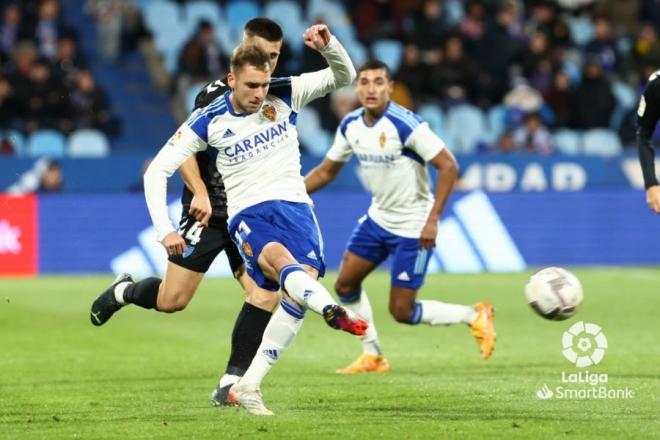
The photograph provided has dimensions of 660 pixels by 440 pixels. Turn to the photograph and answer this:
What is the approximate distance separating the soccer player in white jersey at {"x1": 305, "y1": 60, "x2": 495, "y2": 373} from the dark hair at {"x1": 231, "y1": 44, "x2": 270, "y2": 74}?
8.76 feet

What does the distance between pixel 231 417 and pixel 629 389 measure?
106 inches

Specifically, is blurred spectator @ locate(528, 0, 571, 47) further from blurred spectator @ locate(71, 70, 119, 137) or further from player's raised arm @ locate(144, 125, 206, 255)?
player's raised arm @ locate(144, 125, 206, 255)

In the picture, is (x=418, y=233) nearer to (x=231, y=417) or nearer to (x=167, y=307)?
(x=167, y=307)

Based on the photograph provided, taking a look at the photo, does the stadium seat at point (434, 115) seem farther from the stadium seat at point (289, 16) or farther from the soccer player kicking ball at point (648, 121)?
the soccer player kicking ball at point (648, 121)

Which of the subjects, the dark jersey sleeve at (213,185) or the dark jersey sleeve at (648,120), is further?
the dark jersey sleeve at (213,185)

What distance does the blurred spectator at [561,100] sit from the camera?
24.0 m

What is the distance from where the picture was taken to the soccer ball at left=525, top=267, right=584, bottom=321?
9039 millimetres

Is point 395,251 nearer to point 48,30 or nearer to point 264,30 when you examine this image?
point 264,30

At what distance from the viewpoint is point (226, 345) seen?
12.4m

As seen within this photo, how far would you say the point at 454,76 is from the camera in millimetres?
23609

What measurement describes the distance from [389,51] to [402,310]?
14.3m

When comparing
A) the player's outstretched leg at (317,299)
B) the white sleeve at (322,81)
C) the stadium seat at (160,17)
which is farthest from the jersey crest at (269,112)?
the stadium seat at (160,17)

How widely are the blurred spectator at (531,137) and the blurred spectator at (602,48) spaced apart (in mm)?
3319

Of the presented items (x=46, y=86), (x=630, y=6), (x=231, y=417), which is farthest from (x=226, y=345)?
(x=630, y=6)
